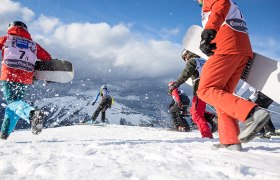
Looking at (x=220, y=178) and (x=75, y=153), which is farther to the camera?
(x=75, y=153)

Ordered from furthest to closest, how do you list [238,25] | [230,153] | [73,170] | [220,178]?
[238,25] → [230,153] → [73,170] → [220,178]

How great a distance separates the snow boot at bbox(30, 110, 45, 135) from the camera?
4414mm

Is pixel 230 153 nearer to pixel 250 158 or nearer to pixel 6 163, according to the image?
pixel 250 158

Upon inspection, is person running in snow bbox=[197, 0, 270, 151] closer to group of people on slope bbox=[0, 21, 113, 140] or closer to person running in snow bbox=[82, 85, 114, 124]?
group of people on slope bbox=[0, 21, 113, 140]

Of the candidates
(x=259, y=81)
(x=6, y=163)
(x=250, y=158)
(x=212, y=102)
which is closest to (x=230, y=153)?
(x=250, y=158)

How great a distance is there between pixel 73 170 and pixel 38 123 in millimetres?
2750

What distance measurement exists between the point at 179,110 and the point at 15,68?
578 cm

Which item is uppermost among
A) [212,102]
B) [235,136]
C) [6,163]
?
[212,102]

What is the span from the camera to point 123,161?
7.55 ft

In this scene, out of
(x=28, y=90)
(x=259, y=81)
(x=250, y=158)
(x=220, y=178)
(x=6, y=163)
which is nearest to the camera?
(x=220, y=178)

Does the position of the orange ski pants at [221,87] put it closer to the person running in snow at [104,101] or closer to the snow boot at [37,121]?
the snow boot at [37,121]

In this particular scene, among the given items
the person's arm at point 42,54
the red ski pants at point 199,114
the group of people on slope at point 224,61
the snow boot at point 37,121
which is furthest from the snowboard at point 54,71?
the group of people on slope at point 224,61

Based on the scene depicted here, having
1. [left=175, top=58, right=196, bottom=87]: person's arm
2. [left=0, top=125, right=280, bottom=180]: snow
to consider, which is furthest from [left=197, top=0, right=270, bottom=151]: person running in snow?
[left=175, top=58, right=196, bottom=87]: person's arm

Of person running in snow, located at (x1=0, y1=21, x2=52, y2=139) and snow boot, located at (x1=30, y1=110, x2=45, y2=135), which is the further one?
person running in snow, located at (x1=0, y1=21, x2=52, y2=139)
